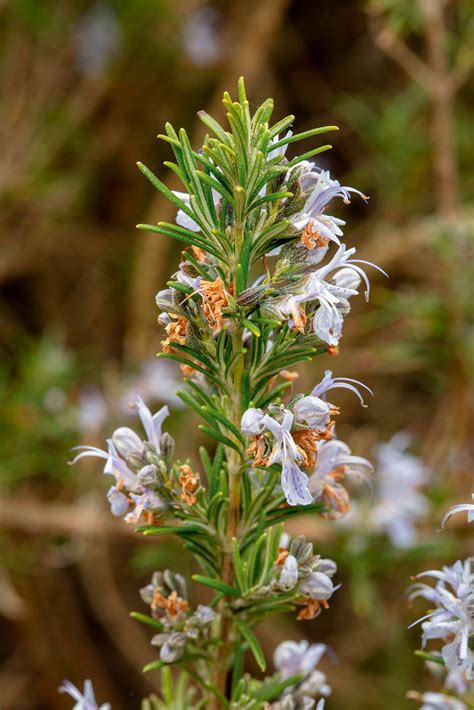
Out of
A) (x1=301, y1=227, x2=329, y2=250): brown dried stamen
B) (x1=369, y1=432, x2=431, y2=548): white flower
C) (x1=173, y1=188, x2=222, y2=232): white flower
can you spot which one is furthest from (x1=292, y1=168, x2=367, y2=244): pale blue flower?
(x1=369, y1=432, x2=431, y2=548): white flower

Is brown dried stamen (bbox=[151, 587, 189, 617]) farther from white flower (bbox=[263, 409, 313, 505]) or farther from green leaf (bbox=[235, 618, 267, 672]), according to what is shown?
white flower (bbox=[263, 409, 313, 505])

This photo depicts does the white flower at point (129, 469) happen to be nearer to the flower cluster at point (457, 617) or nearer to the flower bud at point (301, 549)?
the flower bud at point (301, 549)

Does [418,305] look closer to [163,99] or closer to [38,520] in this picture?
[38,520]

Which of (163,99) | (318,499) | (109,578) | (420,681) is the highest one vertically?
(163,99)

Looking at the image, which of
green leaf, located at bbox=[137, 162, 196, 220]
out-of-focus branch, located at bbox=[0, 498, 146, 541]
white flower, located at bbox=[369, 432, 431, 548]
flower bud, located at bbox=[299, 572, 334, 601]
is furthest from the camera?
out-of-focus branch, located at bbox=[0, 498, 146, 541]

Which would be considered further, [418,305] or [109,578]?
[109,578]

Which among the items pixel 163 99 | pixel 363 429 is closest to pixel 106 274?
pixel 163 99

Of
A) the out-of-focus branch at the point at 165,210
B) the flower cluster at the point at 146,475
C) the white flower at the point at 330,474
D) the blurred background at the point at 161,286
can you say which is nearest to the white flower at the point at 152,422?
the flower cluster at the point at 146,475

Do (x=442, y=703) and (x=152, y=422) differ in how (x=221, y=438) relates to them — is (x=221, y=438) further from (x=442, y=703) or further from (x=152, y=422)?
(x=442, y=703)
